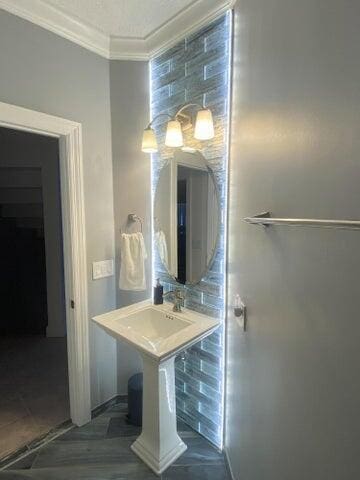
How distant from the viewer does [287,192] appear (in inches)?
30.7

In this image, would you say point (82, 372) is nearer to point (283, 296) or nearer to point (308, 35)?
point (283, 296)

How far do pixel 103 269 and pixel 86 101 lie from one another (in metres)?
1.12

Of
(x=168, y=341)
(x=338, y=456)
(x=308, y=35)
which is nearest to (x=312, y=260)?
(x=338, y=456)

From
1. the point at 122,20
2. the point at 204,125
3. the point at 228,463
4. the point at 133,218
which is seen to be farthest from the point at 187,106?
the point at 228,463

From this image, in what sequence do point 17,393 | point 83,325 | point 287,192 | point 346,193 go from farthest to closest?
point 17,393 < point 83,325 < point 287,192 < point 346,193

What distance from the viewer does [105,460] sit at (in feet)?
5.24

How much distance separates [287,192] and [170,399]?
4.69ft

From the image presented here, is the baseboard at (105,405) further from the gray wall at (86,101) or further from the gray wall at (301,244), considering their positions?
the gray wall at (301,244)

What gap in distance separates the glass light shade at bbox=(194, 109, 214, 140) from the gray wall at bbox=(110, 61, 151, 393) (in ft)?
1.90

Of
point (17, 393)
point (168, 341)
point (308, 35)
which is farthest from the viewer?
point (17, 393)

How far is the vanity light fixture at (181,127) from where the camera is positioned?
1398 millimetres

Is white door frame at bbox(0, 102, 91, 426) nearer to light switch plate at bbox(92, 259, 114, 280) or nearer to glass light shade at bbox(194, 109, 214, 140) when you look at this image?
light switch plate at bbox(92, 259, 114, 280)

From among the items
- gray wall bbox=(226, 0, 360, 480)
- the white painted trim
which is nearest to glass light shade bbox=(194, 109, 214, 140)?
gray wall bbox=(226, 0, 360, 480)

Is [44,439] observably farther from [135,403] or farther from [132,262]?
[132,262]
